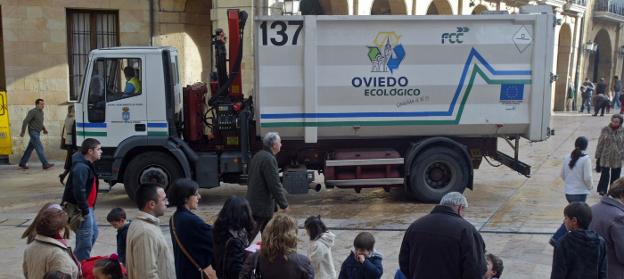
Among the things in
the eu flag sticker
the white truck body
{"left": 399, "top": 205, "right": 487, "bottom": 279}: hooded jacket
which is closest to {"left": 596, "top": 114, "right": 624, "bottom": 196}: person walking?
the white truck body

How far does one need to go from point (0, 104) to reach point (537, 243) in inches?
500

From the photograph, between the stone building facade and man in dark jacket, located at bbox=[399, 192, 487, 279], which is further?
the stone building facade

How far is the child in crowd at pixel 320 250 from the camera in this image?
4852 millimetres

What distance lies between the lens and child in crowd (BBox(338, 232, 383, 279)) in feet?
15.2

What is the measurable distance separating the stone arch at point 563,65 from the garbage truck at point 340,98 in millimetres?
24071

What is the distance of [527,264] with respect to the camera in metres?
6.96

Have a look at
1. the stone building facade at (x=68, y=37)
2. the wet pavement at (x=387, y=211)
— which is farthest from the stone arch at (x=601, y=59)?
the stone building facade at (x=68, y=37)

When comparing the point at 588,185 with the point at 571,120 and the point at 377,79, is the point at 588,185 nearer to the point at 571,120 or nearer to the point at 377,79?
the point at 377,79

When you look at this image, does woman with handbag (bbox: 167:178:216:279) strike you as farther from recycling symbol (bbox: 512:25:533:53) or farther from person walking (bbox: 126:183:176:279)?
recycling symbol (bbox: 512:25:533:53)

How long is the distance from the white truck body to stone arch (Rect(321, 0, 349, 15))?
8.48 meters

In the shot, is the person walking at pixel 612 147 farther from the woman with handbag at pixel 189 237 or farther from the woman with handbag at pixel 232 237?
the woman with handbag at pixel 189 237

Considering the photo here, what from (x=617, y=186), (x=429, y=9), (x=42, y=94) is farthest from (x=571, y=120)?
(x=617, y=186)

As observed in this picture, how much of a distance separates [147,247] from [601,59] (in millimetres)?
39837

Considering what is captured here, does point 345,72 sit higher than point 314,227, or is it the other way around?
point 345,72
